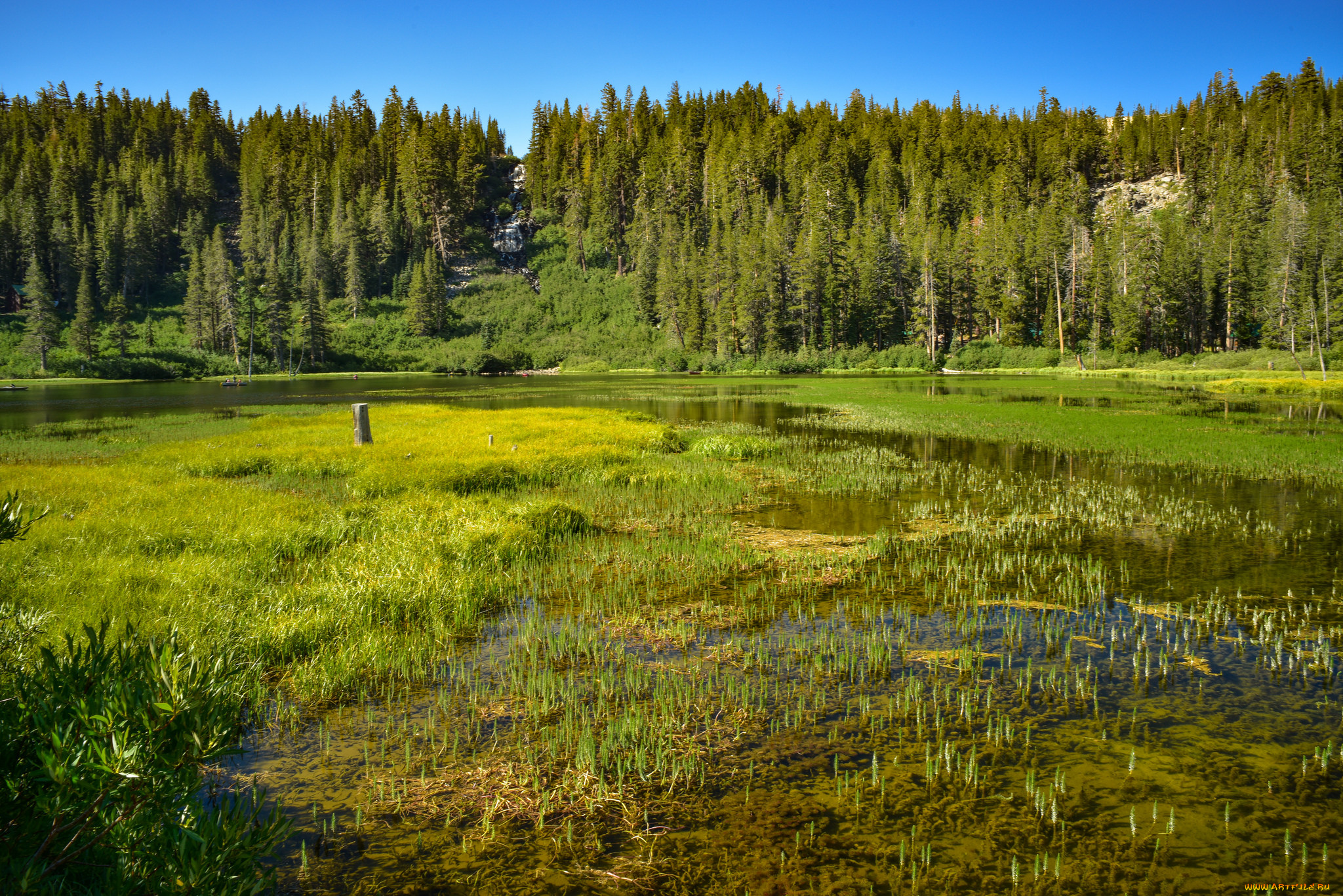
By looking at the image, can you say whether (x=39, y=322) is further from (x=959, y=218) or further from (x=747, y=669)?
(x=959, y=218)

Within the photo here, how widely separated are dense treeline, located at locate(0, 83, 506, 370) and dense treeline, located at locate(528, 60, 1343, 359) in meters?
27.3

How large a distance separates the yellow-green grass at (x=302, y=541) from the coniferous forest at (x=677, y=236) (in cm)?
8064

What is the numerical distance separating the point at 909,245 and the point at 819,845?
359 feet

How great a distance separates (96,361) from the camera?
85.9 meters

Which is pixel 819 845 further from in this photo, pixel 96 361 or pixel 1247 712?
pixel 96 361

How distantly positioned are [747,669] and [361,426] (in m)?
21.1

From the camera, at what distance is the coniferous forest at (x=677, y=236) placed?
3393 inches

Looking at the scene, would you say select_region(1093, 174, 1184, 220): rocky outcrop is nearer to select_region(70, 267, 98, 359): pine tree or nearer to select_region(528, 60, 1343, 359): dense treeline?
select_region(528, 60, 1343, 359): dense treeline

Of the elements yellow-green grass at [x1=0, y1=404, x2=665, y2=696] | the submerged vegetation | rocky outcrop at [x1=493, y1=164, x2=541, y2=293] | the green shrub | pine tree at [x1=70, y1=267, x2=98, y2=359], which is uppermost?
rocky outcrop at [x1=493, y1=164, x2=541, y2=293]

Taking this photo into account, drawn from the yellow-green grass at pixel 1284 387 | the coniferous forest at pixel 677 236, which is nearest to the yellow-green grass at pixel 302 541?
the yellow-green grass at pixel 1284 387

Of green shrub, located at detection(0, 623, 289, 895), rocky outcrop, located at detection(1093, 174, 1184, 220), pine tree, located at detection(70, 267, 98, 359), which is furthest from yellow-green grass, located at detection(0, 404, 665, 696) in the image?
rocky outcrop, located at detection(1093, 174, 1184, 220)

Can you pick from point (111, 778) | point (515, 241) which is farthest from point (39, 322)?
point (111, 778)

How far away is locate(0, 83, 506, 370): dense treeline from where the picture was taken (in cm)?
10088

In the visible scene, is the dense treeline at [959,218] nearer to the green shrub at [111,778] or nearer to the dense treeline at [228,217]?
the dense treeline at [228,217]
